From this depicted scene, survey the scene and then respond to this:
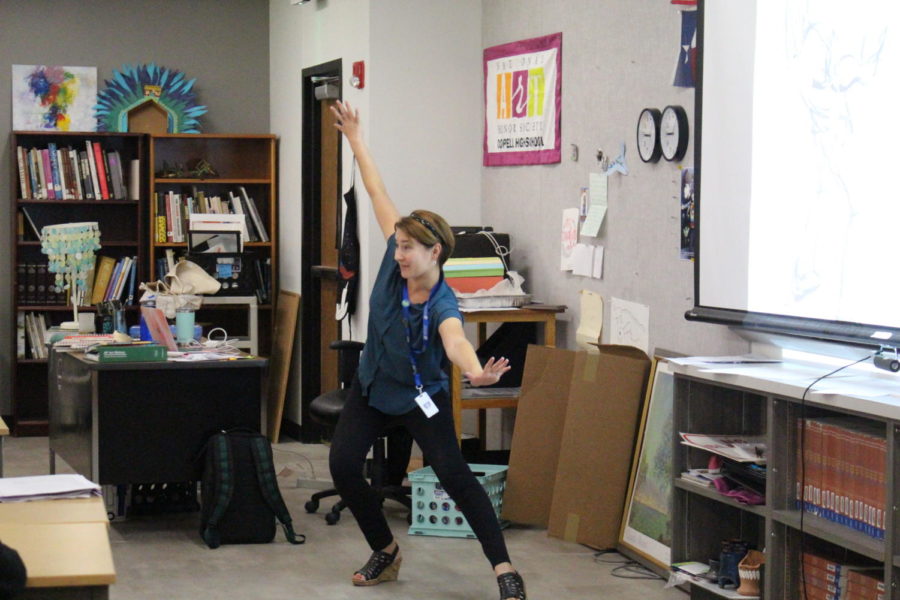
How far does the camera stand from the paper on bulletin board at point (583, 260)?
555 cm

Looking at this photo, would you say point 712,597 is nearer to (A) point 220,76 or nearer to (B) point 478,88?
(B) point 478,88

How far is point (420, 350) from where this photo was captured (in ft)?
14.1

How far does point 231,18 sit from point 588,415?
461 cm

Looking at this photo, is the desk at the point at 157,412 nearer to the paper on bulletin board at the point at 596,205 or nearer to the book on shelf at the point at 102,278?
the paper on bulletin board at the point at 596,205

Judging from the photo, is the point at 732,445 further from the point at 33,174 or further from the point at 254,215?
the point at 33,174

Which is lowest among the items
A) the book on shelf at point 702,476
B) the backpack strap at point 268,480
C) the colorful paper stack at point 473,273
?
the backpack strap at point 268,480

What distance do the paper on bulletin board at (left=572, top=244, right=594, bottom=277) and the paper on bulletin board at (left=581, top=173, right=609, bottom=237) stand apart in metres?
0.08

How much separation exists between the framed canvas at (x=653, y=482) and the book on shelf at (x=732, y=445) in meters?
0.38

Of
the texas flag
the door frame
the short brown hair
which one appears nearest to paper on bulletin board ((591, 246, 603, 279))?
the texas flag

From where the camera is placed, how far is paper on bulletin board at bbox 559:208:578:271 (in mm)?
5702

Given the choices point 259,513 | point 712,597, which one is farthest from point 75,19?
point 712,597

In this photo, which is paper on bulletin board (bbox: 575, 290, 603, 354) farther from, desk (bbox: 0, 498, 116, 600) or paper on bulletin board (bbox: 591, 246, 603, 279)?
desk (bbox: 0, 498, 116, 600)

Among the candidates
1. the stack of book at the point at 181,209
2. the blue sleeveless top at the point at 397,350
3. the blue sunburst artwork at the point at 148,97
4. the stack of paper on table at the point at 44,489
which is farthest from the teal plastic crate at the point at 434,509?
the blue sunburst artwork at the point at 148,97

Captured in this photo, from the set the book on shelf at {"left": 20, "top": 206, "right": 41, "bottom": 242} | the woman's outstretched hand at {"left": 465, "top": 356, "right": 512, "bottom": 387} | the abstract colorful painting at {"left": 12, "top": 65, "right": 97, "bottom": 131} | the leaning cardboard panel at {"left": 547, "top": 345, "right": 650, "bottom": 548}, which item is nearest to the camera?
the woman's outstretched hand at {"left": 465, "top": 356, "right": 512, "bottom": 387}
